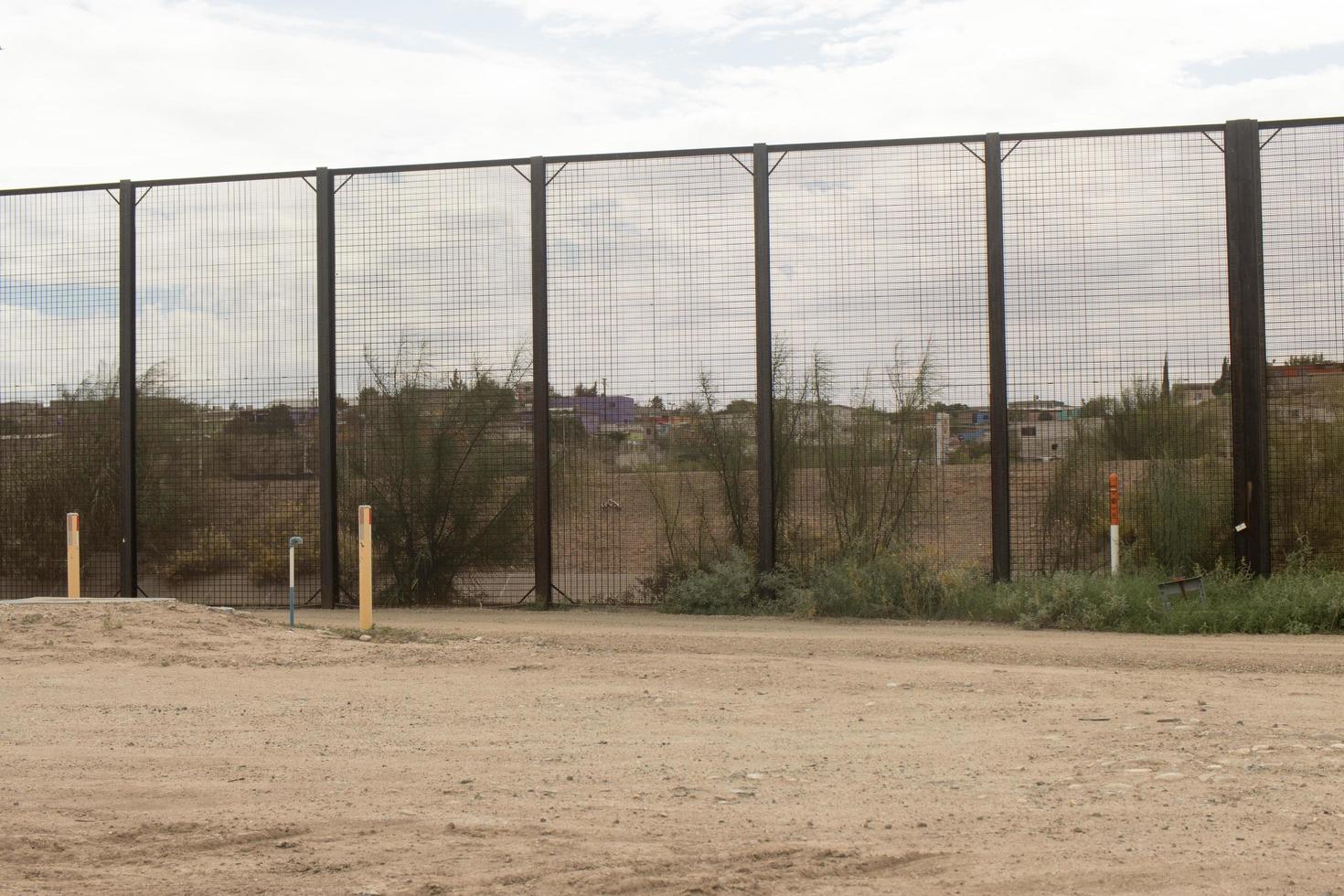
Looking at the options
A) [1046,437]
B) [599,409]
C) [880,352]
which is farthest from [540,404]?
[1046,437]

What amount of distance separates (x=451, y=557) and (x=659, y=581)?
265cm

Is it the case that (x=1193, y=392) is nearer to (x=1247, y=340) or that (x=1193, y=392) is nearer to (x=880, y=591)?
(x=1247, y=340)

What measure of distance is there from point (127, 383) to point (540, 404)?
221 inches

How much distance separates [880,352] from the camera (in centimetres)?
1414

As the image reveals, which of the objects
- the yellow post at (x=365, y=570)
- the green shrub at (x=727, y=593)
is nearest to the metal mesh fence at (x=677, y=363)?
the green shrub at (x=727, y=593)

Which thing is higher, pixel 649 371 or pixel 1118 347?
pixel 1118 347

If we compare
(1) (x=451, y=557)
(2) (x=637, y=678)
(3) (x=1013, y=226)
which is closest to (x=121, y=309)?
(1) (x=451, y=557)

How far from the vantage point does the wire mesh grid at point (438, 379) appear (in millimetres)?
14922

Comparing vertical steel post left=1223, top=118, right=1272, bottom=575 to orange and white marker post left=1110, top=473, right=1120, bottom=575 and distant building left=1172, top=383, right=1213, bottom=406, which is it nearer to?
distant building left=1172, top=383, right=1213, bottom=406

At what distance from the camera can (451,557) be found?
595 inches

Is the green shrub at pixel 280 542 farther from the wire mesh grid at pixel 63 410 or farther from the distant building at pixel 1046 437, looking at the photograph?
the distant building at pixel 1046 437

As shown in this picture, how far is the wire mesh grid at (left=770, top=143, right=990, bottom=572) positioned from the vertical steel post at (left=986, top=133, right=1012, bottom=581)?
4.8 inches

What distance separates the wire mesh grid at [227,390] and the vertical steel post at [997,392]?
8.33 metres

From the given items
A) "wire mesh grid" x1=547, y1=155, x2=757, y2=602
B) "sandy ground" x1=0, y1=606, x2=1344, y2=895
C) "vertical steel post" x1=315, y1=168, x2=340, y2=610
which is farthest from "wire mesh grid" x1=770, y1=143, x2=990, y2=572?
"vertical steel post" x1=315, y1=168, x2=340, y2=610
